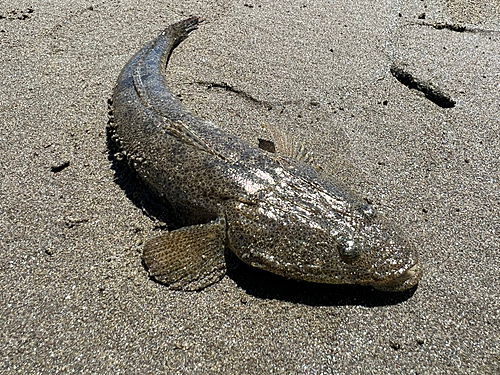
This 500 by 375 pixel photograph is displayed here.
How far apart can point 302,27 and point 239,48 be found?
129 centimetres

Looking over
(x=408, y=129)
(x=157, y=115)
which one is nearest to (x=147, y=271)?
(x=157, y=115)

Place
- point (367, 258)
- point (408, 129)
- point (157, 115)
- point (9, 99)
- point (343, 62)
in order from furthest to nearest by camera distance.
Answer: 1. point (343, 62)
2. point (9, 99)
3. point (408, 129)
4. point (157, 115)
5. point (367, 258)

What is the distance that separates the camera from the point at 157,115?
397 cm

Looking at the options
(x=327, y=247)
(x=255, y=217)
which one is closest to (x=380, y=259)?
(x=327, y=247)

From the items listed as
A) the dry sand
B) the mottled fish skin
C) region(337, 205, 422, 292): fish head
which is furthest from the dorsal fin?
region(337, 205, 422, 292): fish head

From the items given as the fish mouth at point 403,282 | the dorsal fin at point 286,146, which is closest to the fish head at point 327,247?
the fish mouth at point 403,282

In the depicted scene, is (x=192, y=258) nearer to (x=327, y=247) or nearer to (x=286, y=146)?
(x=327, y=247)

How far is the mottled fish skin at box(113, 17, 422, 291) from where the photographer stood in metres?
2.99

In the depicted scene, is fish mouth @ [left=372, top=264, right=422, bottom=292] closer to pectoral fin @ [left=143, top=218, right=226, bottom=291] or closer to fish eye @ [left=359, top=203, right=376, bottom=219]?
fish eye @ [left=359, top=203, right=376, bottom=219]

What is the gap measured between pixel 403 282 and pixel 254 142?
2293mm

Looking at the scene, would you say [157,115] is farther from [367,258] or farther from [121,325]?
[367,258]

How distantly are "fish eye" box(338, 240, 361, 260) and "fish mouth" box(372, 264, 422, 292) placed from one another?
298 millimetres

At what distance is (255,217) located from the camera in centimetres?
314

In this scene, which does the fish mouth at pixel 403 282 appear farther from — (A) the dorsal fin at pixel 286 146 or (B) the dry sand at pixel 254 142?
(A) the dorsal fin at pixel 286 146
